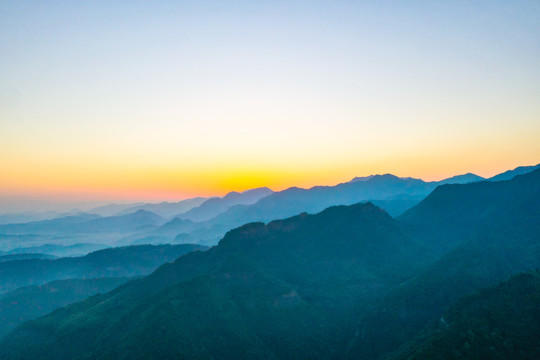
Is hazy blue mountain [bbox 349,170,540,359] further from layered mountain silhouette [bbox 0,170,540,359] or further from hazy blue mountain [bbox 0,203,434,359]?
hazy blue mountain [bbox 0,203,434,359]

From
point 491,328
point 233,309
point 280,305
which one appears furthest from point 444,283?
point 233,309

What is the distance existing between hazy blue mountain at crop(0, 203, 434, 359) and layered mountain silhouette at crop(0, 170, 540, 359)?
51 centimetres

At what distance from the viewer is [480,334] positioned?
7356 cm

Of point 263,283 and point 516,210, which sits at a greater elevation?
point 516,210

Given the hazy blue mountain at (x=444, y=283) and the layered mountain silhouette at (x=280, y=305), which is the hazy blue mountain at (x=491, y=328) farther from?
the hazy blue mountain at (x=444, y=283)

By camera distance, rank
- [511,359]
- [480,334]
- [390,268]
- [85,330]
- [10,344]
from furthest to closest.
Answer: [390,268]
[10,344]
[85,330]
[480,334]
[511,359]

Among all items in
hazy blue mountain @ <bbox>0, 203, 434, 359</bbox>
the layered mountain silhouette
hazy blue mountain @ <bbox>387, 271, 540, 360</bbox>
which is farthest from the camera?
the layered mountain silhouette

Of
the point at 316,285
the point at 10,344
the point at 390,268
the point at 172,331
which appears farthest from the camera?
the point at 390,268

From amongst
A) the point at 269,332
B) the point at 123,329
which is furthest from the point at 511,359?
the point at 123,329

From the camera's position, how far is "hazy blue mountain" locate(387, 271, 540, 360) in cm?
6838

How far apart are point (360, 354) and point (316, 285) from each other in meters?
55.1

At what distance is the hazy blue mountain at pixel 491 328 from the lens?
68375 mm

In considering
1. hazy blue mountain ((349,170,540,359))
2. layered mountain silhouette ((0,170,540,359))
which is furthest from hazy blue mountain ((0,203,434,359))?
hazy blue mountain ((349,170,540,359))

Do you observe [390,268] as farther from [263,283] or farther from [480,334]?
[480,334]
